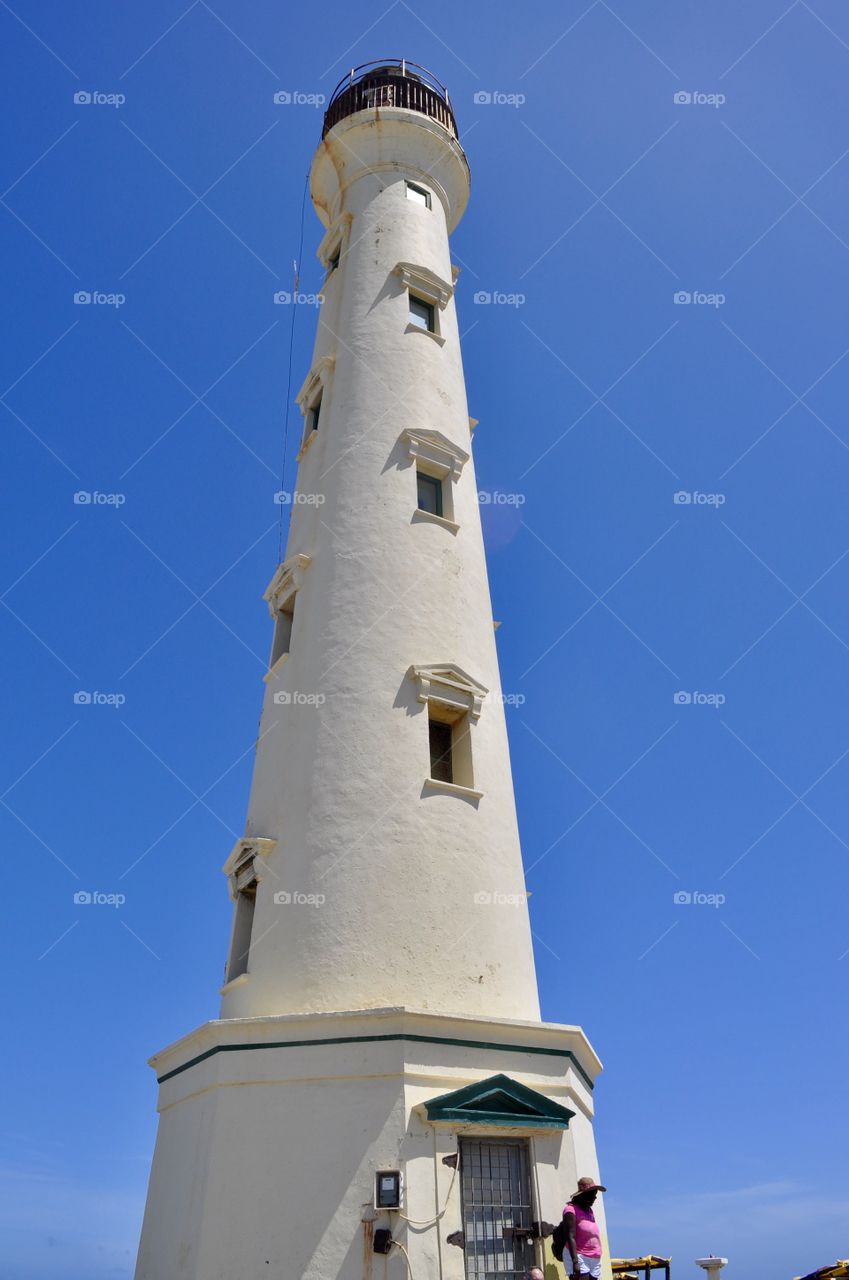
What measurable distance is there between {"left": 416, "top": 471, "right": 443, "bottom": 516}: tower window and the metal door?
1134 cm

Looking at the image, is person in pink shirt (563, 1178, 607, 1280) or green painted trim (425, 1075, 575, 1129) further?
green painted trim (425, 1075, 575, 1129)

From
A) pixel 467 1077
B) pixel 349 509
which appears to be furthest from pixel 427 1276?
pixel 349 509

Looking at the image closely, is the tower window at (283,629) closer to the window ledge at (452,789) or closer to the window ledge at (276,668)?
the window ledge at (276,668)

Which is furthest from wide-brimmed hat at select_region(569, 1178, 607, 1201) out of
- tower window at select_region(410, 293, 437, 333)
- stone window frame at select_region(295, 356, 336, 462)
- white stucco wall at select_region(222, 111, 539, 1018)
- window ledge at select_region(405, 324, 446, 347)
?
tower window at select_region(410, 293, 437, 333)

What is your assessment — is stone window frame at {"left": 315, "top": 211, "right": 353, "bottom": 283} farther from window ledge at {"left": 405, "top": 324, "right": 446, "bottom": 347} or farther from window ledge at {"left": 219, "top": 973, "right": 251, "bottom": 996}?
window ledge at {"left": 219, "top": 973, "right": 251, "bottom": 996}

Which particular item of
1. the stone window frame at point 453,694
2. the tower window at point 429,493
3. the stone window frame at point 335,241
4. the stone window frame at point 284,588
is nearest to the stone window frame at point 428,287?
the stone window frame at point 335,241

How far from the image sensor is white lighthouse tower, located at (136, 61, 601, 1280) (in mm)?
12125

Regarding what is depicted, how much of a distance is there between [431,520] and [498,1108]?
10.3m

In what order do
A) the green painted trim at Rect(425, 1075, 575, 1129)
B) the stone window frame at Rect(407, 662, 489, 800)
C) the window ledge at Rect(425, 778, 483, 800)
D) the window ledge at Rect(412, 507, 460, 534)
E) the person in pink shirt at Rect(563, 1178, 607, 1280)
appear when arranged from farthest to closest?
the window ledge at Rect(412, 507, 460, 534), the stone window frame at Rect(407, 662, 489, 800), the window ledge at Rect(425, 778, 483, 800), the green painted trim at Rect(425, 1075, 575, 1129), the person in pink shirt at Rect(563, 1178, 607, 1280)

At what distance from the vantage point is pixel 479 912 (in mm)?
14992

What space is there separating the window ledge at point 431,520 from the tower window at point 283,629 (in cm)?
278

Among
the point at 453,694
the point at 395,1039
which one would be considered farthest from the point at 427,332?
the point at 395,1039

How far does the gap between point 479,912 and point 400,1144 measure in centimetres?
381

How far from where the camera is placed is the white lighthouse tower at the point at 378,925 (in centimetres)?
1212
